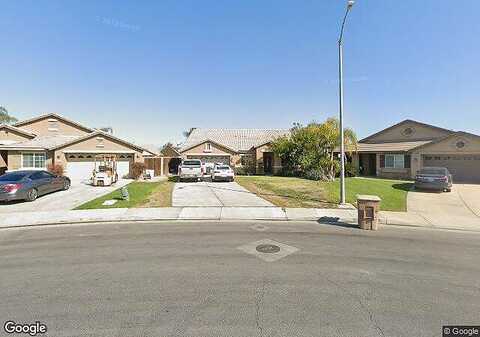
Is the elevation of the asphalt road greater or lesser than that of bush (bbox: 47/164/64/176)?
lesser

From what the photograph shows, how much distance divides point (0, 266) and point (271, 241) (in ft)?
21.3

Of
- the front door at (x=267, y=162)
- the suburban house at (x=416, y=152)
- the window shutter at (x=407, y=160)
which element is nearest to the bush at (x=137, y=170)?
the front door at (x=267, y=162)

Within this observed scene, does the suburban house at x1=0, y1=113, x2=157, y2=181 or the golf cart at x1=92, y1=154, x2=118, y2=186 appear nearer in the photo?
the golf cart at x1=92, y1=154, x2=118, y2=186

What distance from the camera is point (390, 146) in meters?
27.5

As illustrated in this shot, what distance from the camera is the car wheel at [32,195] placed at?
13.7 m

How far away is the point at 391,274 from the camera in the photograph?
5.37m

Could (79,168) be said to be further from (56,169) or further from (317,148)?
(317,148)

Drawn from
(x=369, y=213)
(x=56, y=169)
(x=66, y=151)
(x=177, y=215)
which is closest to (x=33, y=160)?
(x=66, y=151)

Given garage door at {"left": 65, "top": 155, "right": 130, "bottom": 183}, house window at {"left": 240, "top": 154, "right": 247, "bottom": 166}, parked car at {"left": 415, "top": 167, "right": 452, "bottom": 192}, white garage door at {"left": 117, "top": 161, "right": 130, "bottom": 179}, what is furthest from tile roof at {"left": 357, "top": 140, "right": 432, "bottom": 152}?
garage door at {"left": 65, "top": 155, "right": 130, "bottom": 183}

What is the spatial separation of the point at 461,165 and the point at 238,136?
24366mm

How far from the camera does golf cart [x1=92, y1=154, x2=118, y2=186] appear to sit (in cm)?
1986

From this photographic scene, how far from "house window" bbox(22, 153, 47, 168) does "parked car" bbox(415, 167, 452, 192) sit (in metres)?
30.5

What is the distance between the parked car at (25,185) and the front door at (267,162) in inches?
845

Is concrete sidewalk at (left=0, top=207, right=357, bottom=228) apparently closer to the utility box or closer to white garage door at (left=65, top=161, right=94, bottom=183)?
the utility box
